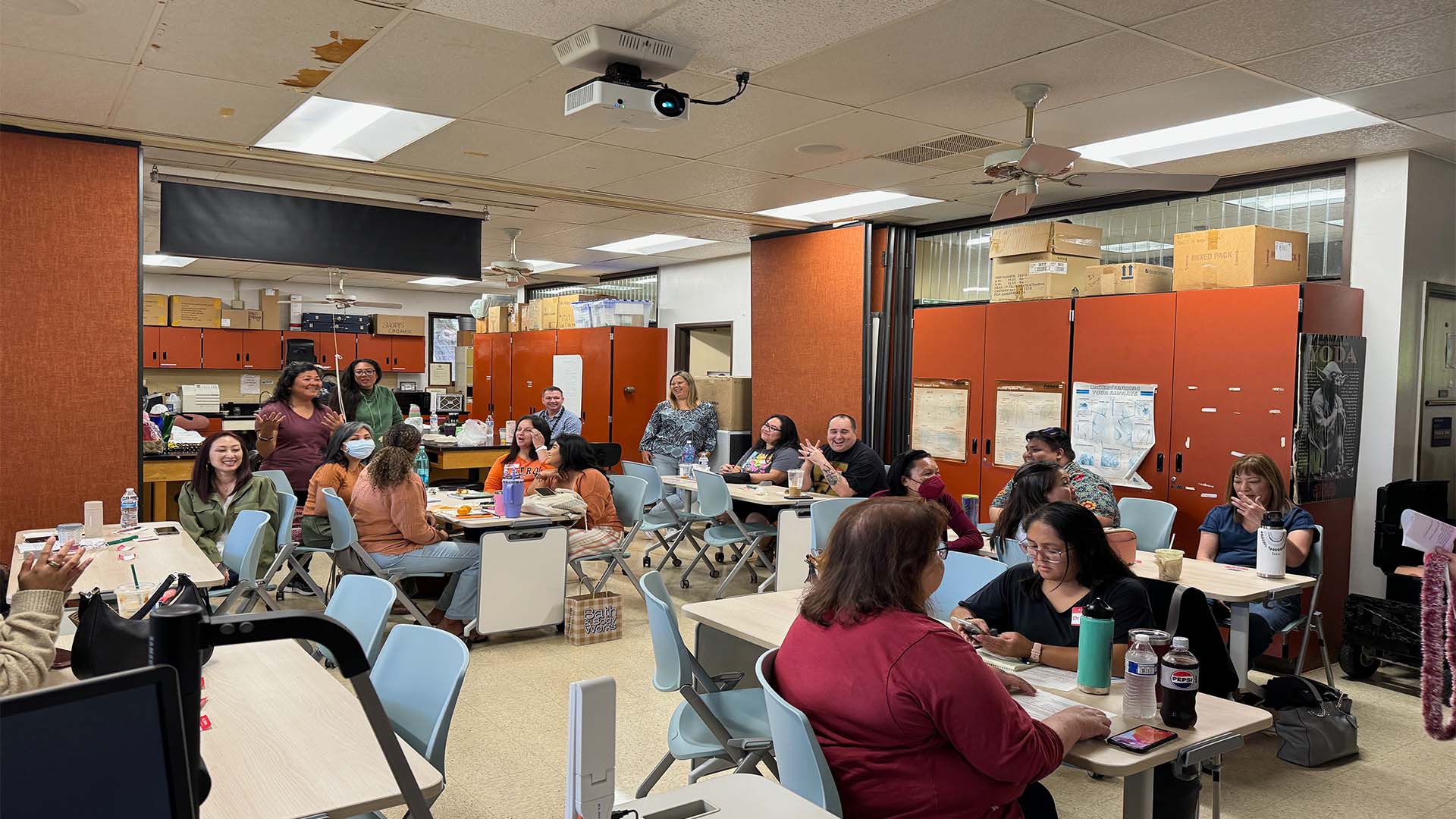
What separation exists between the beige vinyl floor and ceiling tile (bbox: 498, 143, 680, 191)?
2922 millimetres

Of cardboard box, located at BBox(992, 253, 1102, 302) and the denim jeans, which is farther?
cardboard box, located at BBox(992, 253, 1102, 302)

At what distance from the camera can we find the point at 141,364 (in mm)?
5535

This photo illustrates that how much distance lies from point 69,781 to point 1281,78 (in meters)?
4.71

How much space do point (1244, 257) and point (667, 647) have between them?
13.9ft

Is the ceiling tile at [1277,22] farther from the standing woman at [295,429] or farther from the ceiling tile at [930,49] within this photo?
the standing woman at [295,429]

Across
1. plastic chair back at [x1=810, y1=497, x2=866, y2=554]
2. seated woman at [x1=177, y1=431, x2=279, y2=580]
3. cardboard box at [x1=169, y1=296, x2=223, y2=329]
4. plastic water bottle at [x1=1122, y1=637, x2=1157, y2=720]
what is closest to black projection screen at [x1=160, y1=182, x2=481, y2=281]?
seated woman at [x1=177, y1=431, x2=279, y2=580]

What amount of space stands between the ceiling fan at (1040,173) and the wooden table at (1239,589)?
5.81 ft

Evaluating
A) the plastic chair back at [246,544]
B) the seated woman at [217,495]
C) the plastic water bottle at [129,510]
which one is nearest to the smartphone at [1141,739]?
the plastic chair back at [246,544]

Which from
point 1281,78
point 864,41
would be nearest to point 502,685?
point 864,41

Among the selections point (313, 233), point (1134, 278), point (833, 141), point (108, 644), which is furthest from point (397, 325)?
point (108, 644)

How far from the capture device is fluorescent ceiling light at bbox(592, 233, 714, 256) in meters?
9.20

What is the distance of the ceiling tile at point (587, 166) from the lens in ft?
18.4

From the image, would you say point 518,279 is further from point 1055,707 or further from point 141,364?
point 1055,707

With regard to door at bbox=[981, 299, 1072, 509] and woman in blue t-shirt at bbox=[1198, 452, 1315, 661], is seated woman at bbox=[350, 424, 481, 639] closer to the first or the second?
door at bbox=[981, 299, 1072, 509]
